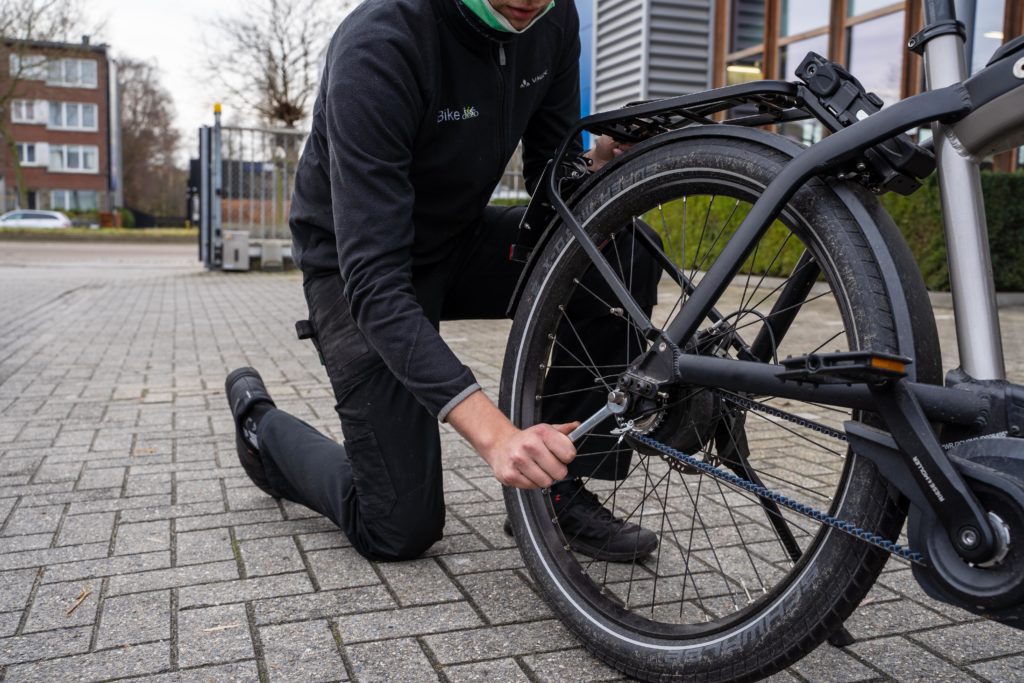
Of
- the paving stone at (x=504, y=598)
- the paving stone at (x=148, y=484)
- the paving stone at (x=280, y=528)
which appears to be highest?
the paving stone at (x=504, y=598)

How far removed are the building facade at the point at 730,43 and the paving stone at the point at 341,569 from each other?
885 cm

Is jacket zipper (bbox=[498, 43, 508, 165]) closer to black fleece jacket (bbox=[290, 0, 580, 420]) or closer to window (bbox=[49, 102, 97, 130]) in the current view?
black fleece jacket (bbox=[290, 0, 580, 420])

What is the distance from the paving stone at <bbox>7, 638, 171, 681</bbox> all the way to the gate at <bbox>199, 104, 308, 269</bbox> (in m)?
15.0

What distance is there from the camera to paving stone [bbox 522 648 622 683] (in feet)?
6.05

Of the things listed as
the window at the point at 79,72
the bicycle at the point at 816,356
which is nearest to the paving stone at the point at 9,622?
the bicycle at the point at 816,356

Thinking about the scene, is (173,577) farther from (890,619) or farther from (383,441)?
(890,619)

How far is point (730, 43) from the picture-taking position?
41.4 feet

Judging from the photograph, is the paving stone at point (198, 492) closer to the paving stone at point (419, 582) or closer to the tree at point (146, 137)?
the paving stone at point (419, 582)

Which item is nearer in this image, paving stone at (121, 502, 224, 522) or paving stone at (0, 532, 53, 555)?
paving stone at (0, 532, 53, 555)

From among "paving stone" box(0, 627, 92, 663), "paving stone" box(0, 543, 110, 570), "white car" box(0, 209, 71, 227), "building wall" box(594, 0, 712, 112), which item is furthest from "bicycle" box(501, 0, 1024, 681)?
"white car" box(0, 209, 71, 227)

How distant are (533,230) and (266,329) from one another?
6209mm

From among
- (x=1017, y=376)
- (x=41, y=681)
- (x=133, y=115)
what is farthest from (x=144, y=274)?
(x=133, y=115)

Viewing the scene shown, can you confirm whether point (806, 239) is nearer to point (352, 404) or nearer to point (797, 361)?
point (797, 361)

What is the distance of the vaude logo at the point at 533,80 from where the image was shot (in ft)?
7.90
